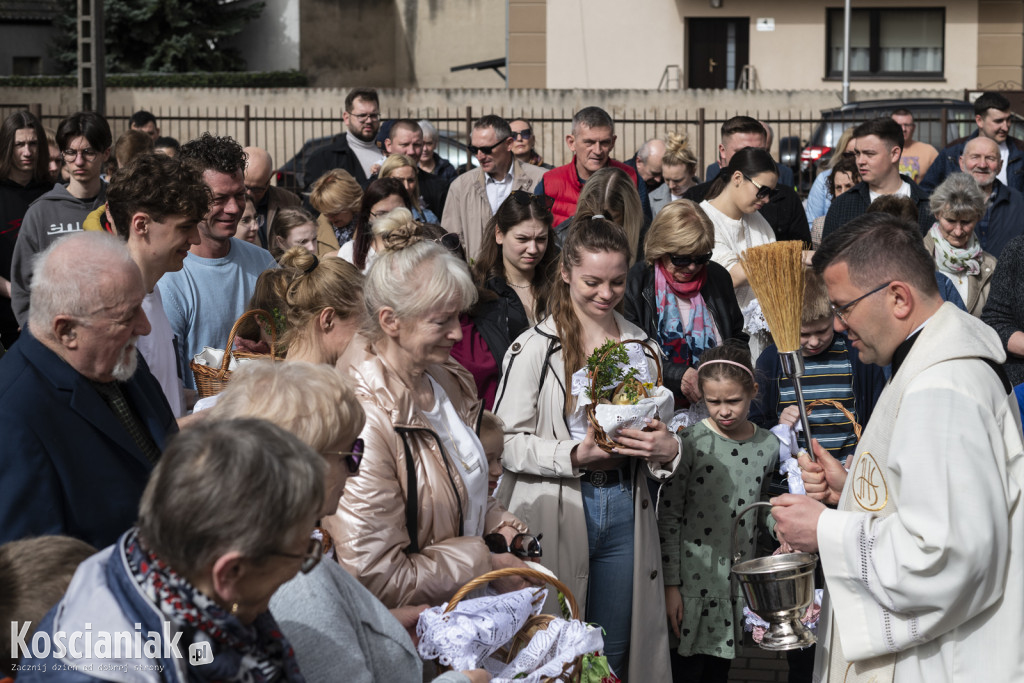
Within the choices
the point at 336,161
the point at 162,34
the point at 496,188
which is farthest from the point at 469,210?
the point at 162,34

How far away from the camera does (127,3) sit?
1226 inches

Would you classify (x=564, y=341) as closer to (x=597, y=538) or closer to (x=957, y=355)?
(x=597, y=538)

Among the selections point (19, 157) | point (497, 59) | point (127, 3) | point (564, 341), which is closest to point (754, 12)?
point (497, 59)

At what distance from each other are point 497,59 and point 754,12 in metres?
8.93

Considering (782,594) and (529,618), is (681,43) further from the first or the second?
(529,618)

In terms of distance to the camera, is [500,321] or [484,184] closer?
[500,321]

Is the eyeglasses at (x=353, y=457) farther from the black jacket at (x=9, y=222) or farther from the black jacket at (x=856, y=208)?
the black jacket at (x=856, y=208)

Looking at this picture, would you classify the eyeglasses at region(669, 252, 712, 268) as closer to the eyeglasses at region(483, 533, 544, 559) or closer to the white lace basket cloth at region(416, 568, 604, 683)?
the eyeglasses at region(483, 533, 544, 559)

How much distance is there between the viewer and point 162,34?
32.1 metres

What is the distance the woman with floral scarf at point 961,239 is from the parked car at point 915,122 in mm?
8669

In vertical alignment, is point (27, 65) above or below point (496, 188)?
Result: above

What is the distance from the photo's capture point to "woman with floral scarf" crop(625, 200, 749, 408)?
5535mm

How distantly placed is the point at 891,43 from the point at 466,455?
88.6 ft

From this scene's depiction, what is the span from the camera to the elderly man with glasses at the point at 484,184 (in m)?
8.21
